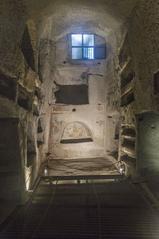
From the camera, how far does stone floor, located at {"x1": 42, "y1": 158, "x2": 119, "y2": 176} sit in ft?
28.1

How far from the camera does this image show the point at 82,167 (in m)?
9.45

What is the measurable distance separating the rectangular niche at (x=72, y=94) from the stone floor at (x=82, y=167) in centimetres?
270

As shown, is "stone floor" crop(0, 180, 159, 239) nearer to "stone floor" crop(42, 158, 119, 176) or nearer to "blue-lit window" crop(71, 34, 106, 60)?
"stone floor" crop(42, 158, 119, 176)

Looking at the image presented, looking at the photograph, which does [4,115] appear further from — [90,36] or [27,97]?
[90,36]

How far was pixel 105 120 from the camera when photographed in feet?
39.9

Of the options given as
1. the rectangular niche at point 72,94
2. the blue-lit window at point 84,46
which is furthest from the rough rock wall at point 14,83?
the blue-lit window at point 84,46

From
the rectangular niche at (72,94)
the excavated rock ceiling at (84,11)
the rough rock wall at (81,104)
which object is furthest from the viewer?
the rectangular niche at (72,94)

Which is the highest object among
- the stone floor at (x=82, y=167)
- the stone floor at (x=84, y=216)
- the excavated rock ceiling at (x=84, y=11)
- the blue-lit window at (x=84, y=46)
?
the blue-lit window at (x=84, y=46)

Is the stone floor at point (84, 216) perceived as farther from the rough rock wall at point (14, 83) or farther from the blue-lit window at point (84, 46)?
the blue-lit window at point (84, 46)

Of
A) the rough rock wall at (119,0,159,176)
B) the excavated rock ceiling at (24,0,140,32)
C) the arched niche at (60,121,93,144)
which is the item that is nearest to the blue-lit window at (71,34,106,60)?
the arched niche at (60,121,93,144)

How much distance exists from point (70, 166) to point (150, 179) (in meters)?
3.69

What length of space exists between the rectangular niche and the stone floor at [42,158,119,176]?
106 inches

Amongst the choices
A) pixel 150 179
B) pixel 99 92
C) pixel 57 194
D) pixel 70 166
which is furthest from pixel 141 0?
pixel 99 92

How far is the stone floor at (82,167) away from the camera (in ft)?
28.1
